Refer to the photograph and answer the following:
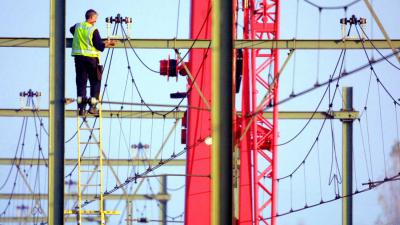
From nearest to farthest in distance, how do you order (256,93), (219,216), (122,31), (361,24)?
(219,216)
(122,31)
(361,24)
(256,93)

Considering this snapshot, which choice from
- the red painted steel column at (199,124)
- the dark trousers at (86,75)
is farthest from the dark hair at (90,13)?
the red painted steel column at (199,124)

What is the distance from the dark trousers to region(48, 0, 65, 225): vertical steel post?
13.7 ft

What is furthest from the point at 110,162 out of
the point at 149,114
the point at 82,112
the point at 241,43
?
the point at 82,112

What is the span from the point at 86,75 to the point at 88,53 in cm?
46

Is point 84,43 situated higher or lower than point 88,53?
higher

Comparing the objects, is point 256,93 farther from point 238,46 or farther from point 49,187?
point 49,187

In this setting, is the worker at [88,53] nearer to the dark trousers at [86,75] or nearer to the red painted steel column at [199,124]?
the dark trousers at [86,75]

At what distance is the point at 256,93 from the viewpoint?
135ft

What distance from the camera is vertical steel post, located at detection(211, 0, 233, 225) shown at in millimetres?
19359

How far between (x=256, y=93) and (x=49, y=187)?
16.5 meters

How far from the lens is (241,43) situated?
34062mm

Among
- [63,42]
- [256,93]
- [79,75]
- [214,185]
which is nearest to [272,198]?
[256,93]

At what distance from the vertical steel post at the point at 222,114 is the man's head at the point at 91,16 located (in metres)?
10.2

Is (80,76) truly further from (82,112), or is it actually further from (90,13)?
(82,112)
